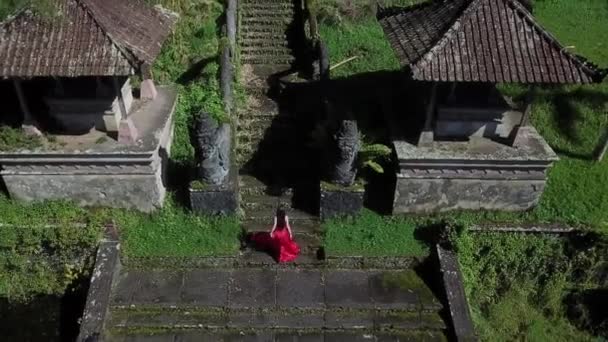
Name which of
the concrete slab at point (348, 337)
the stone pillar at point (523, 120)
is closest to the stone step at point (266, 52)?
the stone pillar at point (523, 120)

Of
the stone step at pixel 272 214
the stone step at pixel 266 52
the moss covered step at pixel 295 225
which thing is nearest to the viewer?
the moss covered step at pixel 295 225

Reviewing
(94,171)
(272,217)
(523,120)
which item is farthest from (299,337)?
(523,120)

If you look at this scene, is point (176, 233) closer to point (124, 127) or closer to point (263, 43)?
point (124, 127)

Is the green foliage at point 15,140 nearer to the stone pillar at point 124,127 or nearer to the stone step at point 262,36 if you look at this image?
the stone pillar at point 124,127

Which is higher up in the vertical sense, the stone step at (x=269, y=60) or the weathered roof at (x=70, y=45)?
the weathered roof at (x=70, y=45)

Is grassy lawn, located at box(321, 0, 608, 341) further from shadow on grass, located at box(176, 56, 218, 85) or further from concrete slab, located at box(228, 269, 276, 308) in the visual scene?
shadow on grass, located at box(176, 56, 218, 85)

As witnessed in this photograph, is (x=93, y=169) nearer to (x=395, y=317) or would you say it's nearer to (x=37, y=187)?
(x=37, y=187)

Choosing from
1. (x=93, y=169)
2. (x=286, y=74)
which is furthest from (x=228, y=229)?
(x=286, y=74)
